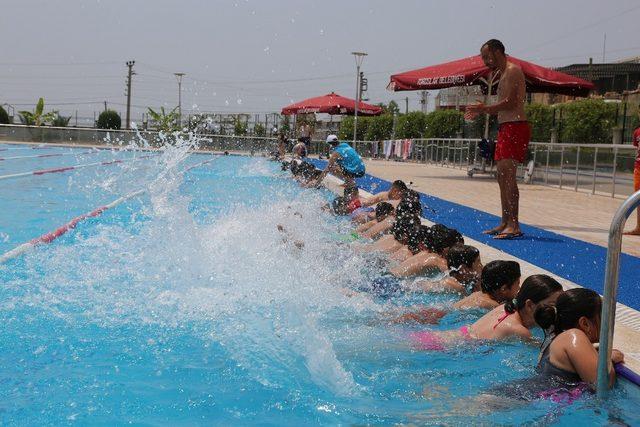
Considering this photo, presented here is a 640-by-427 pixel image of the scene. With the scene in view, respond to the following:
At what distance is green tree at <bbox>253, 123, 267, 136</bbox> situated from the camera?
44.6 m

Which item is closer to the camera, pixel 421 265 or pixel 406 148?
pixel 421 265

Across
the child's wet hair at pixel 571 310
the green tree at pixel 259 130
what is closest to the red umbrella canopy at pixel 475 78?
the child's wet hair at pixel 571 310

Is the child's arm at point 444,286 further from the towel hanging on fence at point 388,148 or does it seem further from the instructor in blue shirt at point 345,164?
the towel hanging on fence at point 388,148

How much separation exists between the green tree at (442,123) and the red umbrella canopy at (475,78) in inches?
799

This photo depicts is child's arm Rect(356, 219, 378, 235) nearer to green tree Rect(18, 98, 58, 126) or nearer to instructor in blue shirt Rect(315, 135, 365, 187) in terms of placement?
instructor in blue shirt Rect(315, 135, 365, 187)

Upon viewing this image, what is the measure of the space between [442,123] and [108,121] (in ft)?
71.9

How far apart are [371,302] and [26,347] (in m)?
2.35

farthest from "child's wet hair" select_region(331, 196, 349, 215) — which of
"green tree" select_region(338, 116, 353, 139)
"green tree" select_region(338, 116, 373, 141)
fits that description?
"green tree" select_region(338, 116, 353, 139)

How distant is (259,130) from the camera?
4478cm

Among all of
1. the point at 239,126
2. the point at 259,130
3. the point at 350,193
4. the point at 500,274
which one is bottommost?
the point at 500,274

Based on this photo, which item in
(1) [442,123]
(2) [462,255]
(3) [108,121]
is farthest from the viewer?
(3) [108,121]

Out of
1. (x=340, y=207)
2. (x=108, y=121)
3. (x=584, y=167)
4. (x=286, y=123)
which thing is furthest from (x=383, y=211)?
(x=108, y=121)

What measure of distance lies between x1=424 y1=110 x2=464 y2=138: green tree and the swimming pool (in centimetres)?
2877

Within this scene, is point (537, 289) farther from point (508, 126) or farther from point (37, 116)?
point (37, 116)
